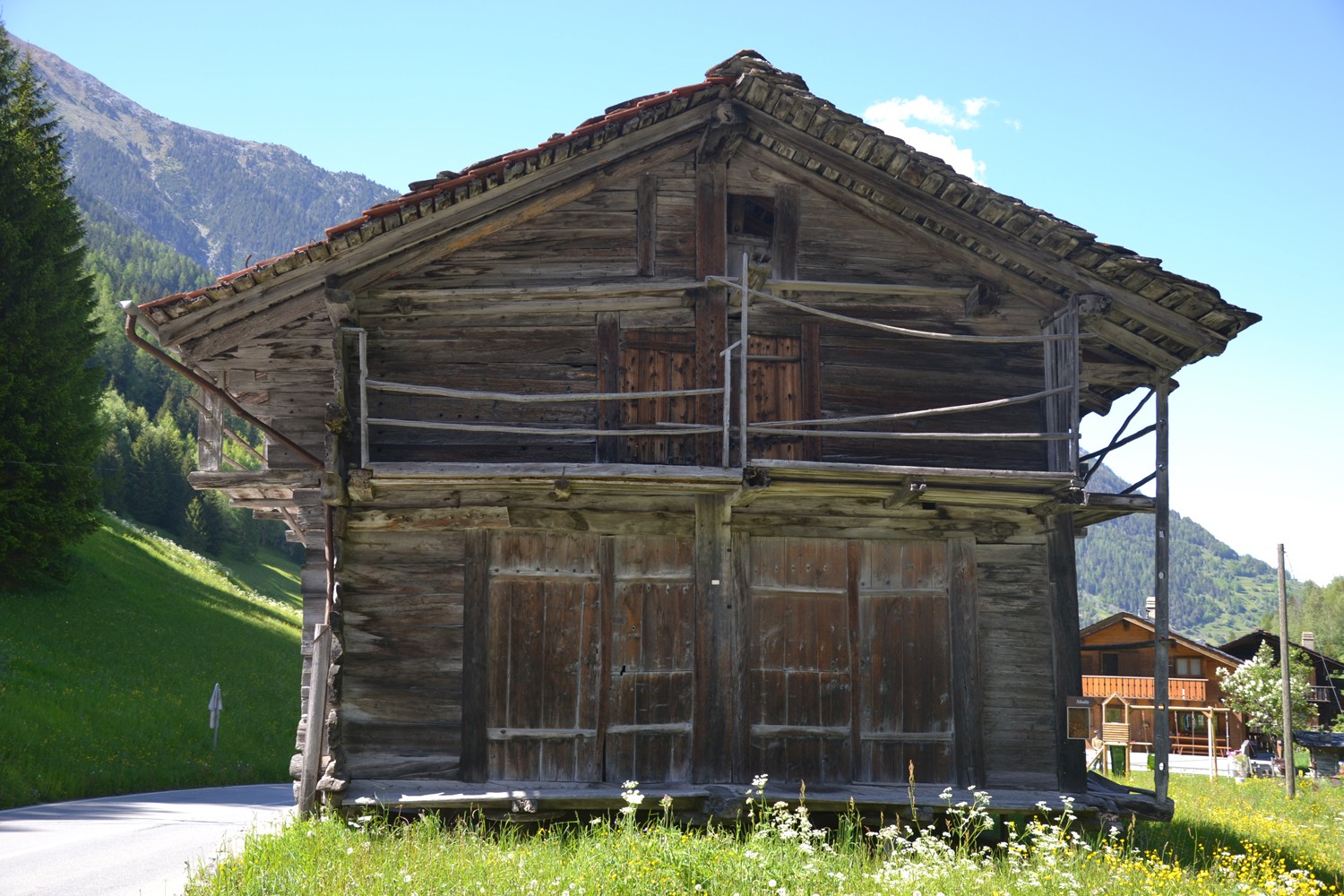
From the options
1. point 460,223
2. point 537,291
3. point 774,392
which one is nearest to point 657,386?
point 774,392

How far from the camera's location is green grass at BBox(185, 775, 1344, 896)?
7.70 metres

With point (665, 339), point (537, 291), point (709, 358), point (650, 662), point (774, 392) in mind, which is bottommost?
point (650, 662)

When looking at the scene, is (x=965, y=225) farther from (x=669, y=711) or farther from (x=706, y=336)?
(x=669, y=711)

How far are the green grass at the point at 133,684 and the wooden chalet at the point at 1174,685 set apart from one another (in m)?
34.0

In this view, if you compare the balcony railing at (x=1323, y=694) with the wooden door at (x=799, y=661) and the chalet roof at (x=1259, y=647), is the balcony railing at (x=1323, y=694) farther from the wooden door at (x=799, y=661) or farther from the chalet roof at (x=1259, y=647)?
the wooden door at (x=799, y=661)

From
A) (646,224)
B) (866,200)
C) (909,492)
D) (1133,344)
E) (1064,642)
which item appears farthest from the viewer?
(1133,344)

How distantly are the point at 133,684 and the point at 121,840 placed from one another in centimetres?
1557

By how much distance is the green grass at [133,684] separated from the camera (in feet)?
62.1

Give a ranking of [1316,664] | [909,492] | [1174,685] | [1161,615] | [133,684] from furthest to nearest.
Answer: [1316,664]
[1174,685]
[133,684]
[1161,615]
[909,492]

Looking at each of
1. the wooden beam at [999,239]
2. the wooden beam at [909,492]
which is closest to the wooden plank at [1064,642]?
the wooden beam at [909,492]

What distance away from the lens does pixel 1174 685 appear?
4834 cm

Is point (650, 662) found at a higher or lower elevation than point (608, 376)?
lower

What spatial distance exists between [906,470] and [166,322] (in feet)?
25.2

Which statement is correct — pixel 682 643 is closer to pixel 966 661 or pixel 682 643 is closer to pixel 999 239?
pixel 966 661
